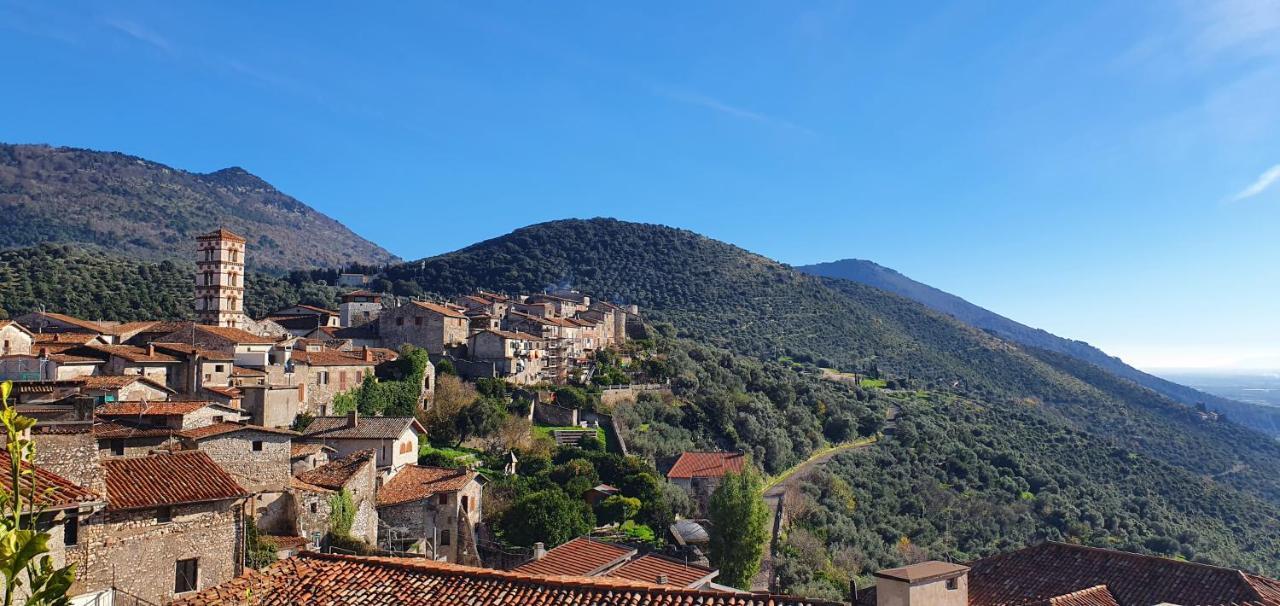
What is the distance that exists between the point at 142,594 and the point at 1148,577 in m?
18.5

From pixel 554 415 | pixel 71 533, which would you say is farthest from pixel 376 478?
pixel 554 415

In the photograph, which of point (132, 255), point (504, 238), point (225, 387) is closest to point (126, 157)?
point (132, 255)

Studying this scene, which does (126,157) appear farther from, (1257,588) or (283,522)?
(1257,588)

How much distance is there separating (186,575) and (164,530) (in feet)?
3.08

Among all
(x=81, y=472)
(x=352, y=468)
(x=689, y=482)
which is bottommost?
(x=689, y=482)

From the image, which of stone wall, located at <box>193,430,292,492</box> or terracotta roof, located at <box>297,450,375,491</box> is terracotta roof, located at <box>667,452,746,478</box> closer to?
terracotta roof, located at <box>297,450,375,491</box>

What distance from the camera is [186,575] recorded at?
1464 centimetres

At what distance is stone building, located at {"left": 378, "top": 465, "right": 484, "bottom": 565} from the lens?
25.8 metres

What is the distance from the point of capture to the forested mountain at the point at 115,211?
13100 centimetres

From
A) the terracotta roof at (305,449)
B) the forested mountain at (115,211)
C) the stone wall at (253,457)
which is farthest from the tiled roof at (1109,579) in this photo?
the forested mountain at (115,211)

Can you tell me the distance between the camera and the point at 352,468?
967 inches

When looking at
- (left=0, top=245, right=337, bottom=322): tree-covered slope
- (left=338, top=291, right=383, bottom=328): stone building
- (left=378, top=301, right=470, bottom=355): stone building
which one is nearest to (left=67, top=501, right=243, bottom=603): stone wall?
(left=378, top=301, right=470, bottom=355): stone building

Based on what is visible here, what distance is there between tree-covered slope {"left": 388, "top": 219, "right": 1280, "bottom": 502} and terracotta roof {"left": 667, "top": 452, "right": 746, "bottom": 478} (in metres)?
43.8

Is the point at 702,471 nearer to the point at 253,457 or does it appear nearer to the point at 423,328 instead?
the point at 423,328
